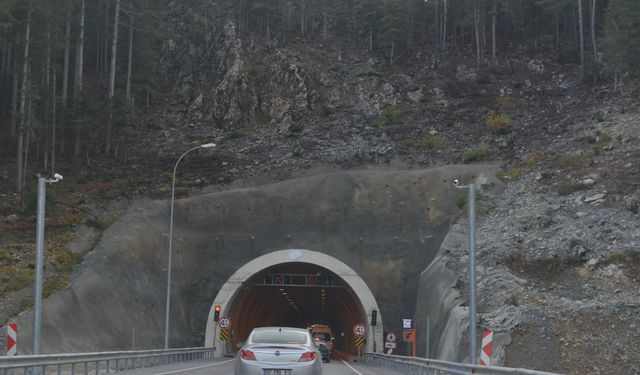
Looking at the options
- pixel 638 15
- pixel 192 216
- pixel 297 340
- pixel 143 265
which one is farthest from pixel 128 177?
pixel 297 340

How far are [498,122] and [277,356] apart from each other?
49226 millimetres

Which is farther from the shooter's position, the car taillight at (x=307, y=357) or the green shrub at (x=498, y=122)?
the green shrub at (x=498, y=122)

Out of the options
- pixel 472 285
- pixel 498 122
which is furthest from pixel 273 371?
pixel 498 122

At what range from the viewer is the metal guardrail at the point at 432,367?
15337 millimetres

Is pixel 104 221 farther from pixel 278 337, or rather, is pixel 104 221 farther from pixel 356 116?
pixel 278 337

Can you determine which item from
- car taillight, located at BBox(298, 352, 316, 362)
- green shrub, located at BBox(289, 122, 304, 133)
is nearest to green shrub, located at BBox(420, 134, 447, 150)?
green shrub, located at BBox(289, 122, 304, 133)

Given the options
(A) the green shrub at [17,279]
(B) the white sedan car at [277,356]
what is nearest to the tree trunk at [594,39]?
(A) the green shrub at [17,279]

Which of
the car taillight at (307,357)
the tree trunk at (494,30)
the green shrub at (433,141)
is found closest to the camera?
the car taillight at (307,357)

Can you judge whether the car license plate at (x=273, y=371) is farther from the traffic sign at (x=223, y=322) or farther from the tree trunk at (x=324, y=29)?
the tree trunk at (x=324, y=29)

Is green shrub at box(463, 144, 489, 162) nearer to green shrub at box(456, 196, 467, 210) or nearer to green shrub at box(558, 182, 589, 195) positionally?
green shrub at box(456, 196, 467, 210)

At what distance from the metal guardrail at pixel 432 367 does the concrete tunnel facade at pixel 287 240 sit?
277 inches

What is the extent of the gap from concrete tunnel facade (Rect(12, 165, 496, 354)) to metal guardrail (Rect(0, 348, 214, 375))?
186 inches

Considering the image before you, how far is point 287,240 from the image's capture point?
55000 mm

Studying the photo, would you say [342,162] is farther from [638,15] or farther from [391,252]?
[638,15]
